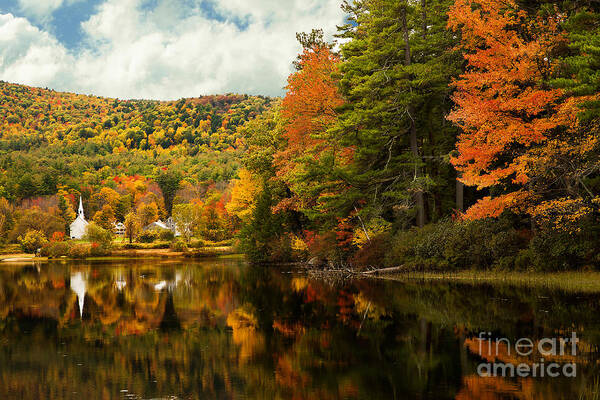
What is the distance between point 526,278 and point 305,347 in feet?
46.8

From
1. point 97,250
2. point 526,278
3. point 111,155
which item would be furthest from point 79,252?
point 111,155

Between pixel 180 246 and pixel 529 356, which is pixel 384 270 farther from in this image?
pixel 180 246

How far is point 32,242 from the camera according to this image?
7156 centimetres

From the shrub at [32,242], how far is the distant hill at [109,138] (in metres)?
42.4

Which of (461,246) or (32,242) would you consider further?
(32,242)

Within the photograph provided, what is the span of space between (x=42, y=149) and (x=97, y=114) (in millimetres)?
36981

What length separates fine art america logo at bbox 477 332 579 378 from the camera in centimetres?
745

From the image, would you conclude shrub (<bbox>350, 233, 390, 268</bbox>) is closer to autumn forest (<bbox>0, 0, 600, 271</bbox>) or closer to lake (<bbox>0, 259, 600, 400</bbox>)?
autumn forest (<bbox>0, 0, 600, 271</bbox>)

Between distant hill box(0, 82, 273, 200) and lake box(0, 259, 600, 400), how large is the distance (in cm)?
10733

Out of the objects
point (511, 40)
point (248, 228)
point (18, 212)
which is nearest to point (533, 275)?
point (511, 40)

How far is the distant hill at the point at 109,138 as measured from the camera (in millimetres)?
121250

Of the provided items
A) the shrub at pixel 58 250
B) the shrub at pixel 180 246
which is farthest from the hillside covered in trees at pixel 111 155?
the shrub at pixel 58 250

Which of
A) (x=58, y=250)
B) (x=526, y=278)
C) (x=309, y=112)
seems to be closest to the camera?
(x=526, y=278)

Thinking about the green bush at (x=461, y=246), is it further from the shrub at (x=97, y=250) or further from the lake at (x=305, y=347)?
the shrub at (x=97, y=250)
